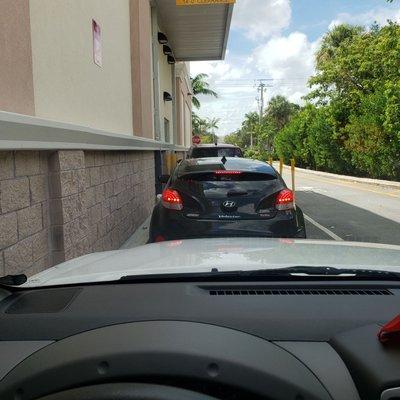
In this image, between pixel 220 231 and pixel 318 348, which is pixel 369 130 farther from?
pixel 318 348

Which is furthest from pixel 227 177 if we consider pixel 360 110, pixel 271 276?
pixel 360 110

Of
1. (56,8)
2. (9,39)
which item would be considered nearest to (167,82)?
(56,8)

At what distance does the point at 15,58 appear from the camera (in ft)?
15.6

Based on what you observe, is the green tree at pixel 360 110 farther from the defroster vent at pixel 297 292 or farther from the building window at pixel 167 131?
the defroster vent at pixel 297 292

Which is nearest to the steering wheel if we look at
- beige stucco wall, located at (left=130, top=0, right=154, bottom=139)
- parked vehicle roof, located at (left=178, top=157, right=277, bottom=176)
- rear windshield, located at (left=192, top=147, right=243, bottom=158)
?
parked vehicle roof, located at (left=178, top=157, right=277, bottom=176)

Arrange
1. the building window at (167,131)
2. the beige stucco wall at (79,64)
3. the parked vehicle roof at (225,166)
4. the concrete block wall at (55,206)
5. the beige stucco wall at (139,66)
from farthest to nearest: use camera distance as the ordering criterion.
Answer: the building window at (167,131) → the beige stucco wall at (139,66) → the parked vehicle roof at (225,166) → the beige stucco wall at (79,64) → the concrete block wall at (55,206)

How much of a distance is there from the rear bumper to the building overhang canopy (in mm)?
11757

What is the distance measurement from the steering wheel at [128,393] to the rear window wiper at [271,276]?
1.93 ft

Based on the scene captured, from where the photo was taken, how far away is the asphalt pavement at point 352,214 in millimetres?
10164

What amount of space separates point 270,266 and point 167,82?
69.4 feet

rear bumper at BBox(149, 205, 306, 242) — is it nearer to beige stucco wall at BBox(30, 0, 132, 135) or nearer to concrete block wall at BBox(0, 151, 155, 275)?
concrete block wall at BBox(0, 151, 155, 275)

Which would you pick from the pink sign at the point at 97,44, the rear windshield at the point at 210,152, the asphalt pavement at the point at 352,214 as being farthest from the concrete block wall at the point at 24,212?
the rear windshield at the point at 210,152

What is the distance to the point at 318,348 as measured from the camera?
1.88 metres

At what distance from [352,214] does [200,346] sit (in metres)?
12.1
